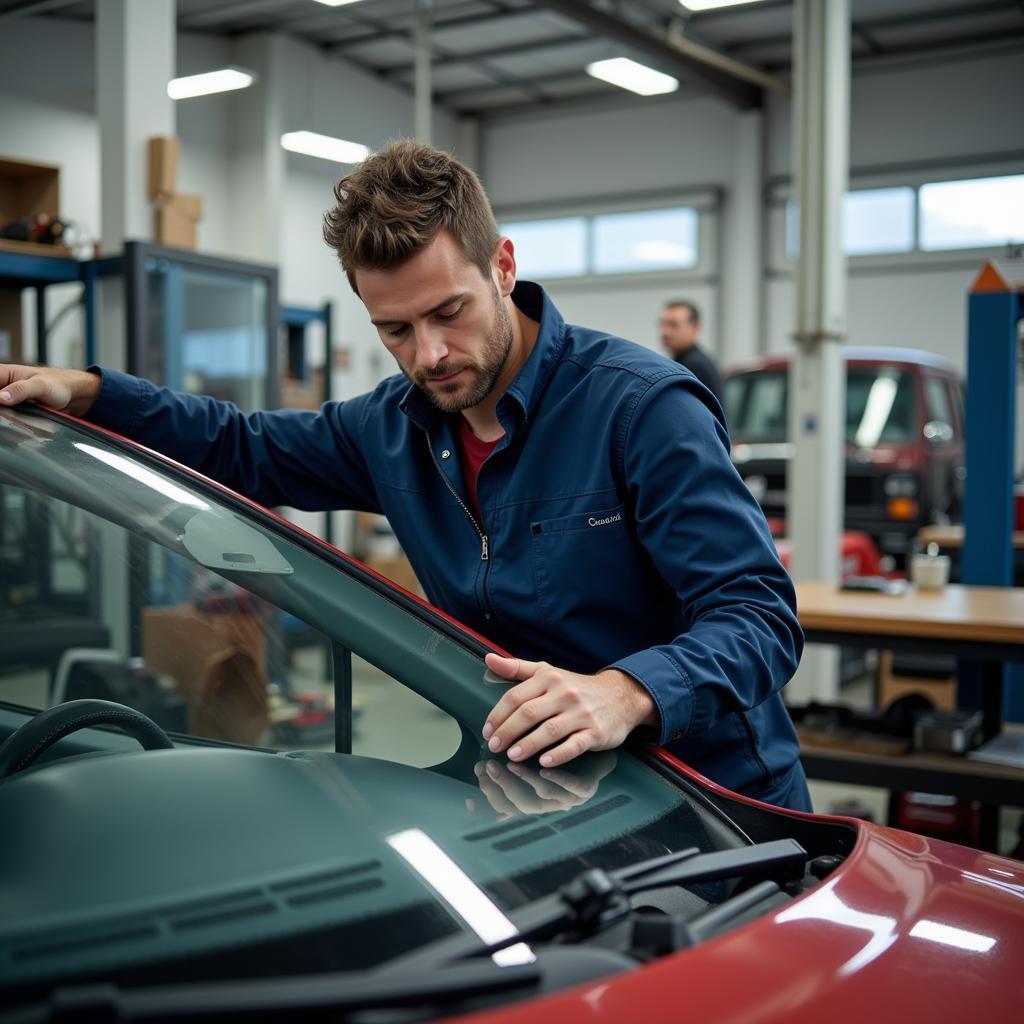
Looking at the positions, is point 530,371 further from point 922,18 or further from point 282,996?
point 922,18

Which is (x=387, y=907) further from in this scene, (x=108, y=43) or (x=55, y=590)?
(x=108, y=43)

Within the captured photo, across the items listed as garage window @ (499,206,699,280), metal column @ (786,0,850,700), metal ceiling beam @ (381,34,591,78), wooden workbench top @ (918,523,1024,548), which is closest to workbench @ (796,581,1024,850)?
wooden workbench top @ (918,523,1024,548)

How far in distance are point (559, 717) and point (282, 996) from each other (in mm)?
461

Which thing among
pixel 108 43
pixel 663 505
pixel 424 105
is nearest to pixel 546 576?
pixel 663 505

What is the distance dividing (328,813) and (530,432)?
0.67m

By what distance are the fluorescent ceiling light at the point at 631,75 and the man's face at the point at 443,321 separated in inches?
310

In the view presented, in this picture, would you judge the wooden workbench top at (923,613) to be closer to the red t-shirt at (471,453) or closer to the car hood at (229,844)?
the red t-shirt at (471,453)

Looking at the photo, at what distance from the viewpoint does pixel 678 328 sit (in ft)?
18.9

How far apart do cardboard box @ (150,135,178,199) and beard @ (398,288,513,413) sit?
3828 mm

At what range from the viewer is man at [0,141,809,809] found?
1302mm

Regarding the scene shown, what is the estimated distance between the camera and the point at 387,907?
778mm

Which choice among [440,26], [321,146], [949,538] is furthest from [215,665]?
[440,26]

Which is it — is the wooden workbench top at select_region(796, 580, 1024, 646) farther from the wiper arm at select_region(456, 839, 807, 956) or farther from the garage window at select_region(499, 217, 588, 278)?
the garage window at select_region(499, 217, 588, 278)

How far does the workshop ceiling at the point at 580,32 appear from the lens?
9.49 m
